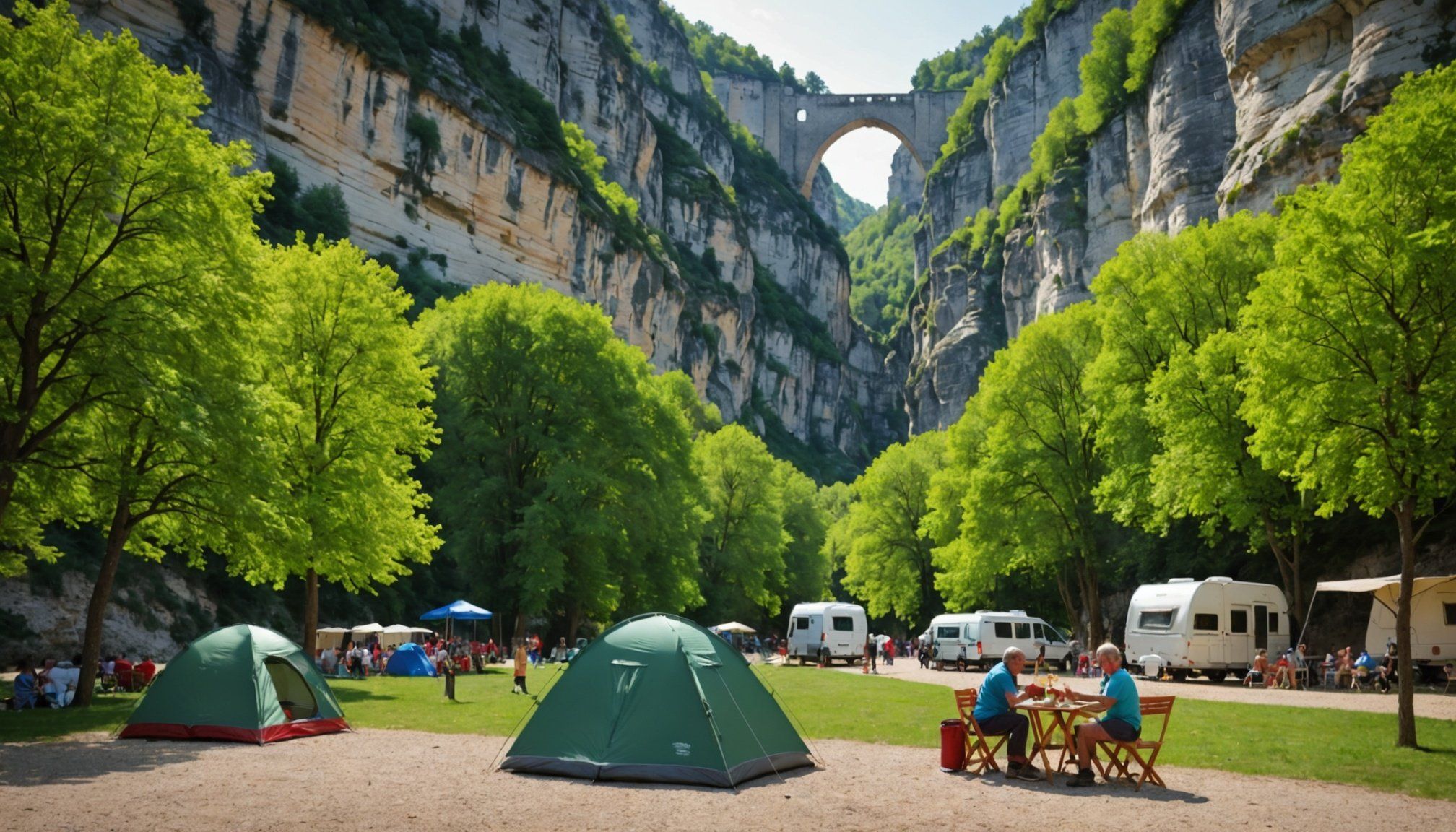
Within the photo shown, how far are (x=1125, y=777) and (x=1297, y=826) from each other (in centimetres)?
242

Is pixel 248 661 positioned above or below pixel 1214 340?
below

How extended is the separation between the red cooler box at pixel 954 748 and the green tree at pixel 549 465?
2488 cm

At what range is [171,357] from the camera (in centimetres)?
1531

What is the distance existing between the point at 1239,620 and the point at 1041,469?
30.5 feet

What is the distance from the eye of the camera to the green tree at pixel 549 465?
3659 cm

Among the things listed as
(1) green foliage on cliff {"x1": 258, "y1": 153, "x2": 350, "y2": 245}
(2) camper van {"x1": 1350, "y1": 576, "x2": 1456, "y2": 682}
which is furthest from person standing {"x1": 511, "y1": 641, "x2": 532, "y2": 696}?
(1) green foliage on cliff {"x1": 258, "y1": 153, "x2": 350, "y2": 245}

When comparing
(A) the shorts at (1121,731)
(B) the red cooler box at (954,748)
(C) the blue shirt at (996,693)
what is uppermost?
(C) the blue shirt at (996,693)

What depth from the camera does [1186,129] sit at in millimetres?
53469

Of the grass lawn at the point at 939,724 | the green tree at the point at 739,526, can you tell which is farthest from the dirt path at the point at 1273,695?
the green tree at the point at 739,526

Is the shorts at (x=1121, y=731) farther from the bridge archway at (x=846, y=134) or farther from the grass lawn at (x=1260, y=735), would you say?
the bridge archway at (x=846, y=134)

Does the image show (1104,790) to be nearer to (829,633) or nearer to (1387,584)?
(1387,584)

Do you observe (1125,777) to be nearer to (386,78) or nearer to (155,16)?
(155,16)

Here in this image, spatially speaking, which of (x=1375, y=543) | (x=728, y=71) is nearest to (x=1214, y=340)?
(x=1375, y=543)

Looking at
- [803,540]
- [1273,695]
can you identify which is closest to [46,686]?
[1273,695]
